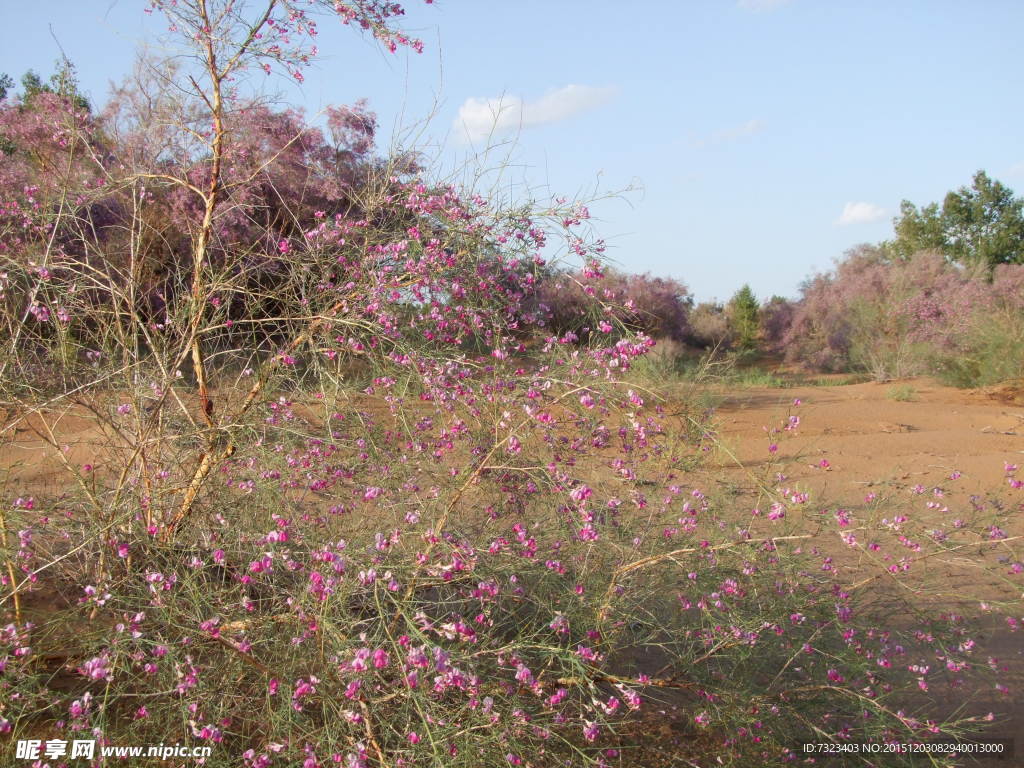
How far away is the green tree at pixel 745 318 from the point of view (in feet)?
99.1

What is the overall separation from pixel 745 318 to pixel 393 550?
96.2 feet

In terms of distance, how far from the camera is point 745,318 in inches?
1208

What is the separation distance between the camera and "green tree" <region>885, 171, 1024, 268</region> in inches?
1305

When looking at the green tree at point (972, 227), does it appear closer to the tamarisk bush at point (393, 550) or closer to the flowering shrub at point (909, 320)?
the flowering shrub at point (909, 320)

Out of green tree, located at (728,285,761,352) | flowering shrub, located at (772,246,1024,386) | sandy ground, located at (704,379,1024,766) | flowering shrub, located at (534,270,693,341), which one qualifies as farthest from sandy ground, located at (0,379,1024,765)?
green tree, located at (728,285,761,352)

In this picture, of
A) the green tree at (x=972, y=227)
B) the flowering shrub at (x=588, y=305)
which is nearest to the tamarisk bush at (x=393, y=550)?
the flowering shrub at (x=588, y=305)

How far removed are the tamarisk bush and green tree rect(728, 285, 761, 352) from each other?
2581 centimetres

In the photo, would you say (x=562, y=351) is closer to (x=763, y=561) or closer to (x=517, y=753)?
(x=763, y=561)

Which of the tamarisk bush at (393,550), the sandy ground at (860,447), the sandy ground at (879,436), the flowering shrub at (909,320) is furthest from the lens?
the flowering shrub at (909,320)

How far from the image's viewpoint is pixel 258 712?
2.89 meters

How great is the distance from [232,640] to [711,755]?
2213mm

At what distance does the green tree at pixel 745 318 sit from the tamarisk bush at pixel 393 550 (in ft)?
84.7

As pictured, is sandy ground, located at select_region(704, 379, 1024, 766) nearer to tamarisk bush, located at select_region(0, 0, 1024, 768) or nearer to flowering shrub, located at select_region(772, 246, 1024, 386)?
tamarisk bush, located at select_region(0, 0, 1024, 768)

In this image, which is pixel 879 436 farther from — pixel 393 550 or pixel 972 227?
pixel 972 227
